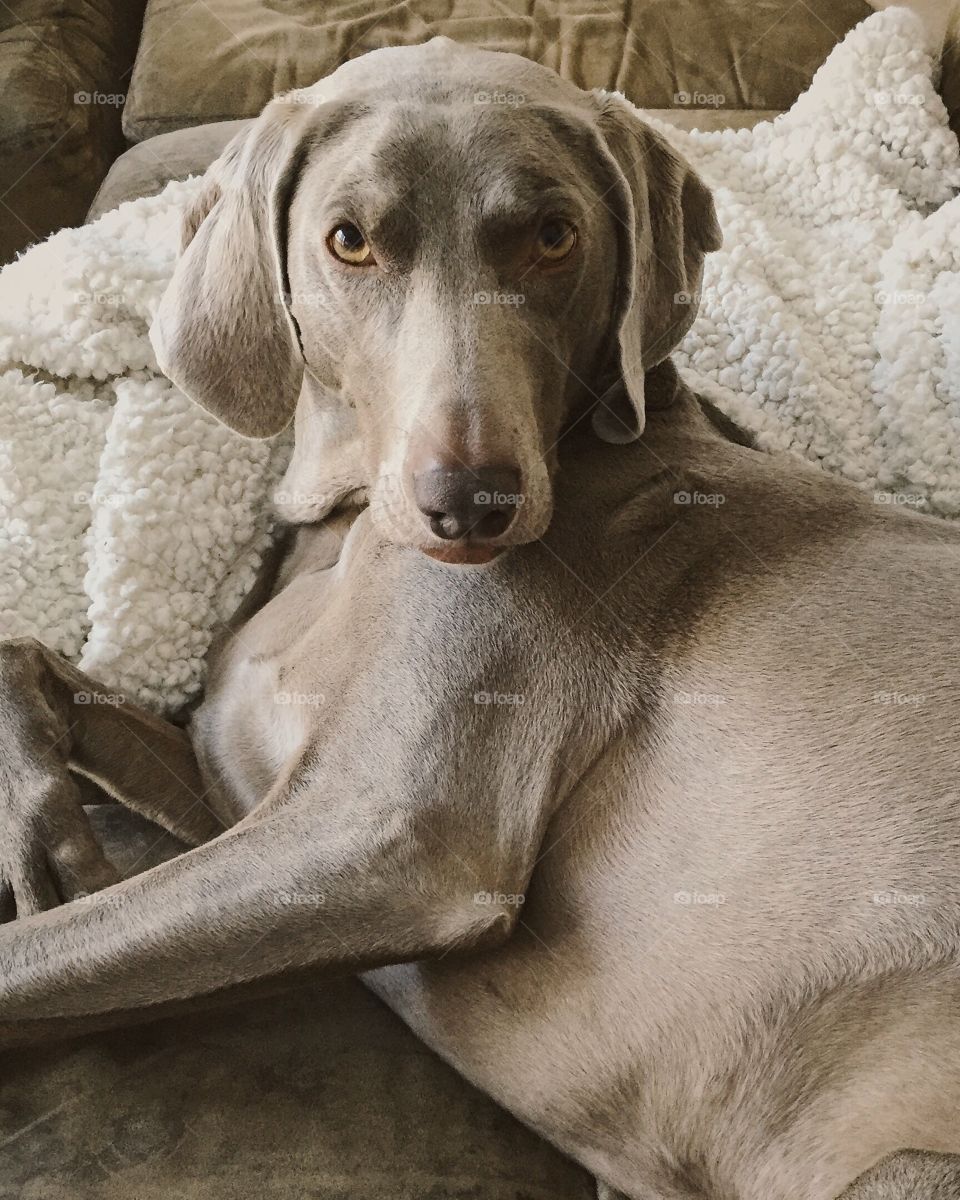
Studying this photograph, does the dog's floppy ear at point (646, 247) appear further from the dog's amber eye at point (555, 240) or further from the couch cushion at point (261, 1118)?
the couch cushion at point (261, 1118)

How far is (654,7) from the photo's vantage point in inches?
140

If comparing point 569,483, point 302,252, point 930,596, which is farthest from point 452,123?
point 930,596

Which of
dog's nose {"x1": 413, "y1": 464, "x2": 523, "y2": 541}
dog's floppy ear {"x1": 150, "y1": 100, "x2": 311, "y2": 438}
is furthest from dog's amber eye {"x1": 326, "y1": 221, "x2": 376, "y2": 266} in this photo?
dog's nose {"x1": 413, "y1": 464, "x2": 523, "y2": 541}

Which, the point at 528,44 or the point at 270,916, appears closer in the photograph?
the point at 270,916

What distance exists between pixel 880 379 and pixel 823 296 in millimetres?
232

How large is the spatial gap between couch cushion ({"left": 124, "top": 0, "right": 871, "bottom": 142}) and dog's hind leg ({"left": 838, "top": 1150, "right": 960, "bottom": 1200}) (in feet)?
10.1

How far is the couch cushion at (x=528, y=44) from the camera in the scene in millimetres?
3438

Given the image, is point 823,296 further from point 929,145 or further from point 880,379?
point 929,145

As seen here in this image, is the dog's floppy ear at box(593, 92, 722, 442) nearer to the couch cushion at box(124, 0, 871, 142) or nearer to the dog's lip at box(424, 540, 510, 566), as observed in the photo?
the dog's lip at box(424, 540, 510, 566)

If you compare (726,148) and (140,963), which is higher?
(726,148)

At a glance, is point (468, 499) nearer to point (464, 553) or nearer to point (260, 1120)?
point (464, 553)

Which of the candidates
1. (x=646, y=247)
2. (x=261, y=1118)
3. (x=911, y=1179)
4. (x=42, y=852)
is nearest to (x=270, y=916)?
(x=261, y=1118)

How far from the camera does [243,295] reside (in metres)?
1.69

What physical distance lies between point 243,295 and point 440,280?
1.20ft
